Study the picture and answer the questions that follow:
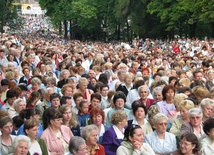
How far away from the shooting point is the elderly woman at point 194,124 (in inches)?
331

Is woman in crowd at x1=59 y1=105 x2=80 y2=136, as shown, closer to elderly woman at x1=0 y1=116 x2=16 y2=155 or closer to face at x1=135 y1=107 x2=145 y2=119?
face at x1=135 y1=107 x2=145 y2=119

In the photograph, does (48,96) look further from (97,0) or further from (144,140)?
(97,0)

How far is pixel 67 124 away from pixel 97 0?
193ft

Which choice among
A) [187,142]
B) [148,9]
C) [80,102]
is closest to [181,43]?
[148,9]

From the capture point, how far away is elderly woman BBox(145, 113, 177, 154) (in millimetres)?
7918

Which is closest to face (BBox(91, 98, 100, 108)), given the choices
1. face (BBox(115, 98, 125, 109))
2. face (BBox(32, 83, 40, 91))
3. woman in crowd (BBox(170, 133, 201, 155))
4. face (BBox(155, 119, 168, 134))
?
face (BBox(115, 98, 125, 109))

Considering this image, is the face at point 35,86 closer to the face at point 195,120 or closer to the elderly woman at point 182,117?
the elderly woman at point 182,117

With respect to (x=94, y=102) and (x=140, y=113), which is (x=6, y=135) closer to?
(x=140, y=113)

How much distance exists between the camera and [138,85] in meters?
11.9

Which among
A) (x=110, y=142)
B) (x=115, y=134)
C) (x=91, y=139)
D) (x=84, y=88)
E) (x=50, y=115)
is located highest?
(x=50, y=115)

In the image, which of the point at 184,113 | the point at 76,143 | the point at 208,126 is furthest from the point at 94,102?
the point at 76,143

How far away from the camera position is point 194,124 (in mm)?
8445

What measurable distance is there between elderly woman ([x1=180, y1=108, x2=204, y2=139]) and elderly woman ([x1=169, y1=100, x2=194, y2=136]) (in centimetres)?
20

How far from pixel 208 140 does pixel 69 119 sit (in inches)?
90.5
